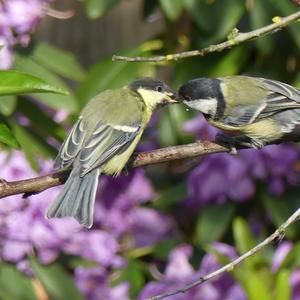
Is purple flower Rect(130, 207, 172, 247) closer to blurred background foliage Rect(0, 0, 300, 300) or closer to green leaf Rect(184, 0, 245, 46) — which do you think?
blurred background foliage Rect(0, 0, 300, 300)

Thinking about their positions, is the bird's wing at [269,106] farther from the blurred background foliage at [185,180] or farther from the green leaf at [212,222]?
the green leaf at [212,222]

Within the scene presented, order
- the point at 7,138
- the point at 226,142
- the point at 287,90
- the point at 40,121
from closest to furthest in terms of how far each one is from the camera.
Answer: the point at 7,138
the point at 226,142
the point at 287,90
the point at 40,121

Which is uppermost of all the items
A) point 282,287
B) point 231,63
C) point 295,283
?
point 231,63

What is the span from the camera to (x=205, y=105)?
211 cm

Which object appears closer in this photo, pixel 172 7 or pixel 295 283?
pixel 295 283

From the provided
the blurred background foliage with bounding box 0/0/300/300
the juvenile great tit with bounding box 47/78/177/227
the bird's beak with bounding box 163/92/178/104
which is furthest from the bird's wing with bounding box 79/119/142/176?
the blurred background foliage with bounding box 0/0/300/300

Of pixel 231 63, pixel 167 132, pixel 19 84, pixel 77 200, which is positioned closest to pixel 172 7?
pixel 231 63

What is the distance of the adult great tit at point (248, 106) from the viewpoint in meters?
2.10

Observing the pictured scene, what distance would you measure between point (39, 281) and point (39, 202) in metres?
0.28

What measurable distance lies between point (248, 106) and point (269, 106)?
0.18 feet

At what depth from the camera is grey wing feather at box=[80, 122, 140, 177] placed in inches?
85.7

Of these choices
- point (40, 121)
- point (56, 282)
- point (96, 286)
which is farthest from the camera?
point (96, 286)

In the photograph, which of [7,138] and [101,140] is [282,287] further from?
[7,138]

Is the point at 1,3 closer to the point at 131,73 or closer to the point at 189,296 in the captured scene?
the point at 131,73
